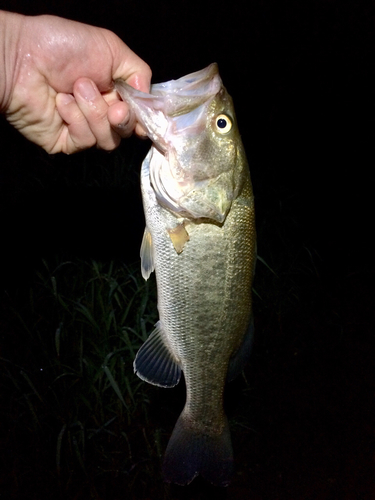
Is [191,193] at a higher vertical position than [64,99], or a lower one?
lower

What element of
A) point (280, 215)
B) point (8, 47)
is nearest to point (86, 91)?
point (8, 47)

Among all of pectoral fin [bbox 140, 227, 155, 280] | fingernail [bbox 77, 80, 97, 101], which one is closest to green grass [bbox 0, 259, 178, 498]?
pectoral fin [bbox 140, 227, 155, 280]

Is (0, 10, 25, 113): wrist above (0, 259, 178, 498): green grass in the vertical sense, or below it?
above

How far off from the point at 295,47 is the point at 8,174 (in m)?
5.86

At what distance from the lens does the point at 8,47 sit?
173 centimetres

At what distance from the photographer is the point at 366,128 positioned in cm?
777

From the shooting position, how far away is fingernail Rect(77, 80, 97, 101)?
175cm

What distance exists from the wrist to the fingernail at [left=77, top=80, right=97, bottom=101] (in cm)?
31

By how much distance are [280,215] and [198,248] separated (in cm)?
351

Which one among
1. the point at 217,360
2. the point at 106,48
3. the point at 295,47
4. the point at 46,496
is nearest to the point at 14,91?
the point at 106,48

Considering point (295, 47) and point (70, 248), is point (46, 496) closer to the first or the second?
point (70, 248)

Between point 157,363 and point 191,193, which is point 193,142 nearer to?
point 191,193

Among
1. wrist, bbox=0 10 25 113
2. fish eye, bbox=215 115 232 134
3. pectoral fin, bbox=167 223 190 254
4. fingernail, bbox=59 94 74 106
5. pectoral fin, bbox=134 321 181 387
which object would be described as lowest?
pectoral fin, bbox=134 321 181 387

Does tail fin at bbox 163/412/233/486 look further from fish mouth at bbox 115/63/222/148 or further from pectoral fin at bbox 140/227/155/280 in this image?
fish mouth at bbox 115/63/222/148
